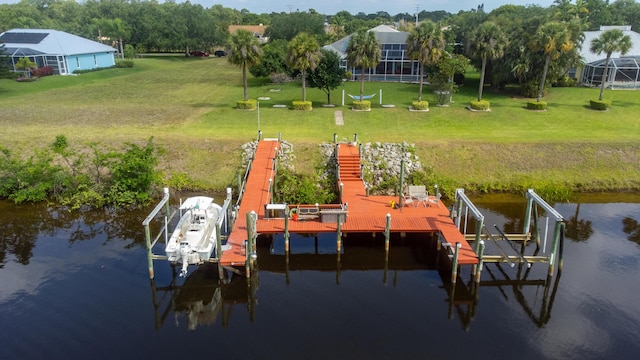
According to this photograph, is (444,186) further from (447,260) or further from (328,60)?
(328,60)

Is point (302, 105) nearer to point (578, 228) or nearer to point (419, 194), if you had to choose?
point (419, 194)

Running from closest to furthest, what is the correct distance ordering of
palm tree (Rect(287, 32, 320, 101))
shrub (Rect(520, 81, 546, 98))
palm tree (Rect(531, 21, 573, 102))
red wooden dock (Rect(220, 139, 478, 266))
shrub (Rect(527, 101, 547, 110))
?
1. red wooden dock (Rect(220, 139, 478, 266))
2. palm tree (Rect(287, 32, 320, 101))
3. palm tree (Rect(531, 21, 573, 102))
4. shrub (Rect(527, 101, 547, 110))
5. shrub (Rect(520, 81, 546, 98))

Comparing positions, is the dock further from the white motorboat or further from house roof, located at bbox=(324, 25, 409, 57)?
house roof, located at bbox=(324, 25, 409, 57)

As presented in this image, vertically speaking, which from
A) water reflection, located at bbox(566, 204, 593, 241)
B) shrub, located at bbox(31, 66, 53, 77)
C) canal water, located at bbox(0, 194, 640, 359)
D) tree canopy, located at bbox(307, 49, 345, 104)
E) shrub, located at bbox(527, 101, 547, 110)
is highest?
tree canopy, located at bbox(307, 49, 345, 104)

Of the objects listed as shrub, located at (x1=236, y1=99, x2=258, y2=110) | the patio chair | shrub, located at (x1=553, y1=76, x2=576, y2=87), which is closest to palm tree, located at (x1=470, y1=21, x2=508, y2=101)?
shrub, located at (x1=553, y1=76, x2=576, y2=87)

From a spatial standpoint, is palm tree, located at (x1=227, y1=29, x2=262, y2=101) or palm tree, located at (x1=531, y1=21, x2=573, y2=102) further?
palm tree, located at (x1=531, y1=21, x2=573, y2=102)

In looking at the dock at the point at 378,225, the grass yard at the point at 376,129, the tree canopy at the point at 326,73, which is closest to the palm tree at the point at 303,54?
the tree canopy at the point at 326,73

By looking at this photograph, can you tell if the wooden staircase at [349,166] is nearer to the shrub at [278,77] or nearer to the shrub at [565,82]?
the shrub at [278,77]
